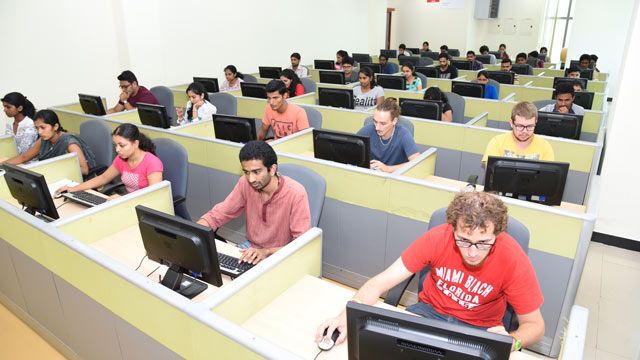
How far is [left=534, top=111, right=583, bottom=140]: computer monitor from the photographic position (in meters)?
3.45

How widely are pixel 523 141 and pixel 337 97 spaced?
225cm

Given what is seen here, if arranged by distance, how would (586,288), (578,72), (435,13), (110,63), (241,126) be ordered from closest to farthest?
(586,288)
(241,126)
(110,63)
(578,72)
(435,13)

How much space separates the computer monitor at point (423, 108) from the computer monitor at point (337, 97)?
713 millimetres

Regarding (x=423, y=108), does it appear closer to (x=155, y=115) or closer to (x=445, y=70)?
(x=155, y=115)

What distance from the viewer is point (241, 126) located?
3.32 meters

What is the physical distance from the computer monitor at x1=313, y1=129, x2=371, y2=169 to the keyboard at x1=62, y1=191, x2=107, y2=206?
1.44 meters

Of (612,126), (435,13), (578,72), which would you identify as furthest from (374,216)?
(435,13)

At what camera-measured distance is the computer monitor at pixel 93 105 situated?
4426 millimetres

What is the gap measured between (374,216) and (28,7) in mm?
5491

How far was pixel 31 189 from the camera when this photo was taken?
222 cm

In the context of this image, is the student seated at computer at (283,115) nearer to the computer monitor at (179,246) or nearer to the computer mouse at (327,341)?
the computer monitor at (179,246)

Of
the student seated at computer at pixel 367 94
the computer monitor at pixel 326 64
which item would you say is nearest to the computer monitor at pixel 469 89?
the student seated at computer at pixel 367 94

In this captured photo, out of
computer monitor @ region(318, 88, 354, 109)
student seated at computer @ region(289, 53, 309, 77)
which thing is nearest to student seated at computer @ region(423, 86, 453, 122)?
computer monitor @ region(318, 88, 354, 109)

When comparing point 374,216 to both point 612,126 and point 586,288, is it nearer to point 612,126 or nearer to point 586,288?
point 586,288
